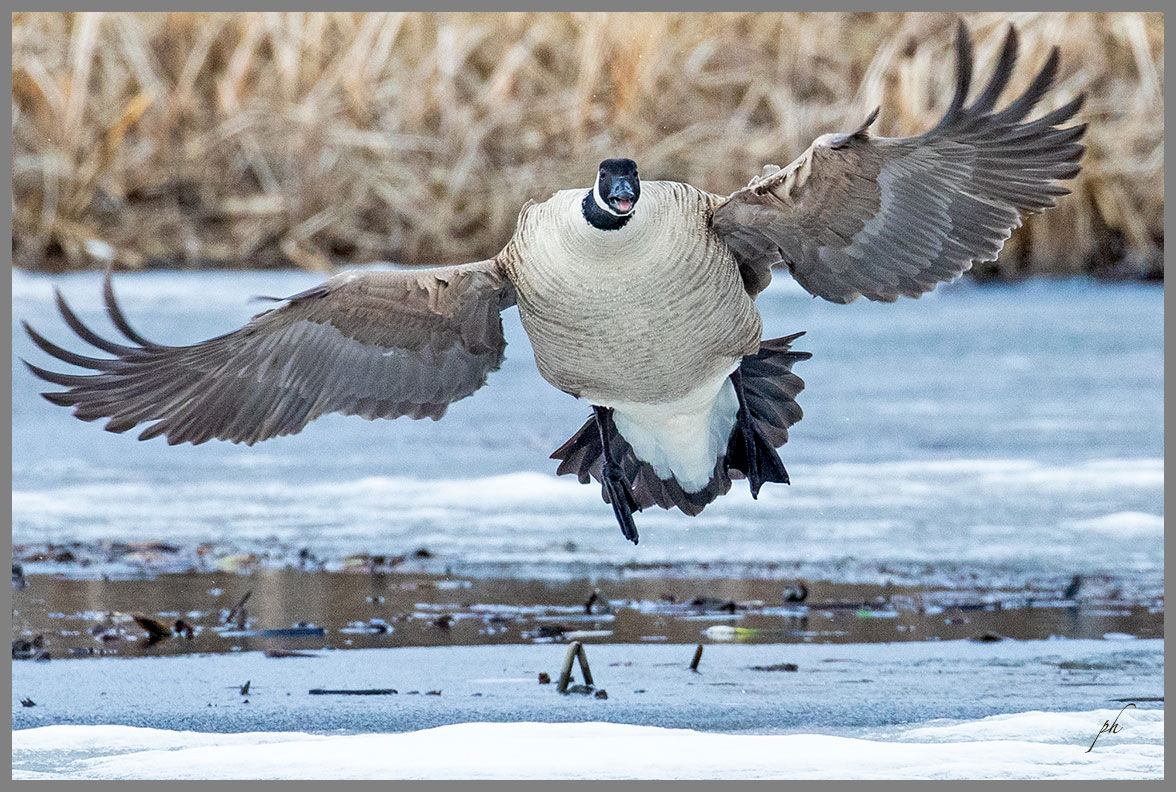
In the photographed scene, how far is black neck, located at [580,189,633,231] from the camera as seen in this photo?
13.1 feet

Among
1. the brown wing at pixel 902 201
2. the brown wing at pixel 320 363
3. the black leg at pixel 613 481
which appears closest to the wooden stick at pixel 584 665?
the black leg at pixel 613 481

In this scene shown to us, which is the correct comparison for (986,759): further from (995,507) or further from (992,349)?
(992,349)

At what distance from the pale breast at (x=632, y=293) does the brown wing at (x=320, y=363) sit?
0.27 meters

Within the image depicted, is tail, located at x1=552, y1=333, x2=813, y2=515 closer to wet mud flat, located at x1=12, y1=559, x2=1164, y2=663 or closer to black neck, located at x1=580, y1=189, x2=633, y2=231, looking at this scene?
wet mud flat, located at x1=12, y1=559, x2=1164, y2=663

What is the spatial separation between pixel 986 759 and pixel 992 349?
215 inches

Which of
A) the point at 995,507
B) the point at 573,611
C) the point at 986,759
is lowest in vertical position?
the point at 986,759

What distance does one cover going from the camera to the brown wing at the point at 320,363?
15.0 feet

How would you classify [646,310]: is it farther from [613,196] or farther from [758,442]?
[758,442]

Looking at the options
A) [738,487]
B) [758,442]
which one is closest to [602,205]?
[758,442]

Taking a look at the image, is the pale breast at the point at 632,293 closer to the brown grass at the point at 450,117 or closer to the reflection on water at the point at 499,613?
the reflection on water at the point at 499,613

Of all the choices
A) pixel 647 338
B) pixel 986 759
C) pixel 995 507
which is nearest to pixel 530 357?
pixel 995 507

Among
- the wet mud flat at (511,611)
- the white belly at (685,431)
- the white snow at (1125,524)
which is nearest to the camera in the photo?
the white belly at (685,431)

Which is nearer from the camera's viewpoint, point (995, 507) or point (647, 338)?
point (647, 338)

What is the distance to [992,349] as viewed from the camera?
30.2 ft
